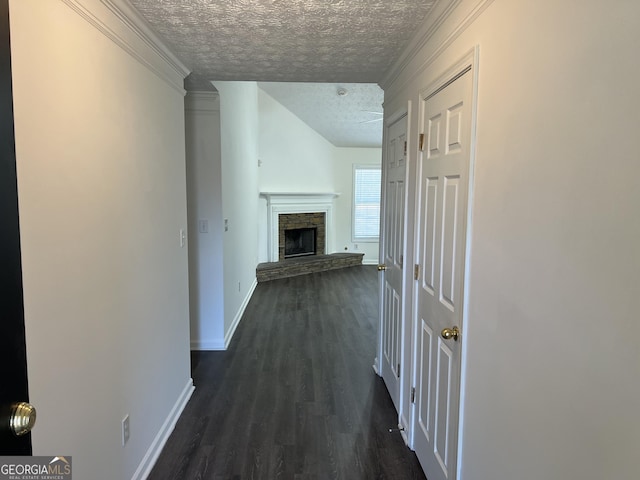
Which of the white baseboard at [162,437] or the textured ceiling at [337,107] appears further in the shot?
the textured ceiling at [337,107]

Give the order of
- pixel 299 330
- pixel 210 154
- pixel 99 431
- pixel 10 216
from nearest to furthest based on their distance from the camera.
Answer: pixel 10 216 < pixel 99 431 < pixel 210 154 < pixel 299 330

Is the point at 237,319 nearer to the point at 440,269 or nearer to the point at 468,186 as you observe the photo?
the point at 440,269

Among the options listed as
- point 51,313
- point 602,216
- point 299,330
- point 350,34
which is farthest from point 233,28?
point 299,330

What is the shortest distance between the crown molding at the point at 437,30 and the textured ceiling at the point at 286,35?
0.04 m

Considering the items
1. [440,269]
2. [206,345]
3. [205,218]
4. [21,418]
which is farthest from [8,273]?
[206,345]

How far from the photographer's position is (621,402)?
30.0 inches

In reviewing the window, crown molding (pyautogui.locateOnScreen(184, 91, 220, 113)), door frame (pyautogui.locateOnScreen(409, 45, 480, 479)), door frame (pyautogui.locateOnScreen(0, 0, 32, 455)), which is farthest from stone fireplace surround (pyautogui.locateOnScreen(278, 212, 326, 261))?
door frame (pyautogui.locateOnScreen(0, 0, 32, 455))

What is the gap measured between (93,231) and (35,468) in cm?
81

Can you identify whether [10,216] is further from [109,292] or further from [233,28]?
[233,28]

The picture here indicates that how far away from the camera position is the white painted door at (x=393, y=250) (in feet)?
8.73

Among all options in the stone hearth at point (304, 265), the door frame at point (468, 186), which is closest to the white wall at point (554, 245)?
the door frame at point (468, 186)

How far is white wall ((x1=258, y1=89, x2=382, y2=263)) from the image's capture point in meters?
7.31

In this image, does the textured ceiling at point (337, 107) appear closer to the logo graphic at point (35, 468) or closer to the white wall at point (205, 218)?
the white wall at point (205, 218)

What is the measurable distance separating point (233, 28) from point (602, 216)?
1.89 metres
